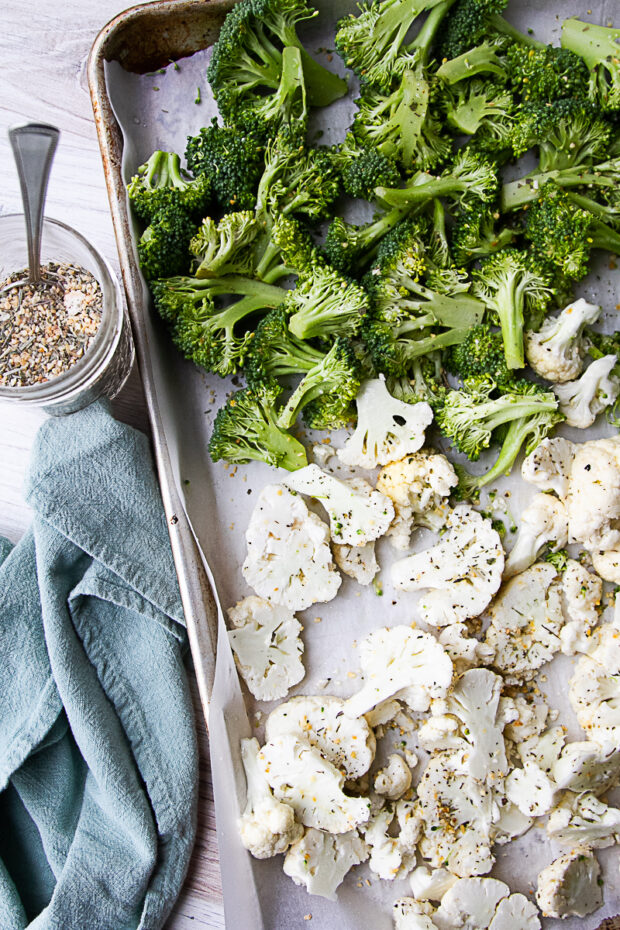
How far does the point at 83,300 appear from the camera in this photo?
207cm

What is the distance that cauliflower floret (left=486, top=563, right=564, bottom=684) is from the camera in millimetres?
2195

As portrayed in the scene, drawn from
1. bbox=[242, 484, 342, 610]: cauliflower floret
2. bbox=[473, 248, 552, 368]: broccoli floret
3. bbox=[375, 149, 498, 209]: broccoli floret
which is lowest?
bbox=[242, 484, 342, 610]: cauliflower floret

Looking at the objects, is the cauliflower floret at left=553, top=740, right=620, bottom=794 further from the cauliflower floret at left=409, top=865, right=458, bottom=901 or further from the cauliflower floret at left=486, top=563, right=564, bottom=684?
the cauliflower floret at left=409, top=865, right=458, bottom=901

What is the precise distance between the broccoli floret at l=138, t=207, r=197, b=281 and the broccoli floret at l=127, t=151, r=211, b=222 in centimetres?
2

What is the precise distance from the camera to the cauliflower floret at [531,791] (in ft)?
7.02

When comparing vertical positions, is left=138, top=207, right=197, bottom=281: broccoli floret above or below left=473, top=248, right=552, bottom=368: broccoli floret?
above

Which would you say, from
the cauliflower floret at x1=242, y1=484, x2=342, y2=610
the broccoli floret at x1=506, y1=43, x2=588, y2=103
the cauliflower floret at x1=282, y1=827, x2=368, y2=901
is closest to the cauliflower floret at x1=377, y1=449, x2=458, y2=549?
the cauliflower floret at x1=242, y1=484, x2=342, y2=610

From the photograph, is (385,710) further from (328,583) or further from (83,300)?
(83,300)

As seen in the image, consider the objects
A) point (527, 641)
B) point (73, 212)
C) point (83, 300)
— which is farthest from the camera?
point (73, 212)

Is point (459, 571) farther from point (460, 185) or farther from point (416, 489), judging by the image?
point (460, 185)

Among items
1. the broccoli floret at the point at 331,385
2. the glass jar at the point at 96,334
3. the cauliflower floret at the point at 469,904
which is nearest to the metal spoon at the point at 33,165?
the glass jar at the point at 96,334

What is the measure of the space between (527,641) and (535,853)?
59 centimetres

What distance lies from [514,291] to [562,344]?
0.64 feet

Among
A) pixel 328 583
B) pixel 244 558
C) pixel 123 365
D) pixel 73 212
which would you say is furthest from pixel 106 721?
pixel 73 212
